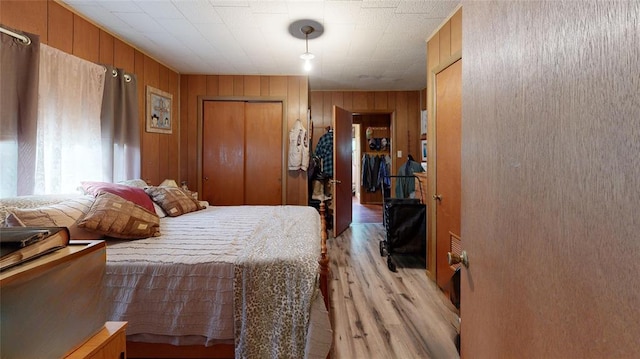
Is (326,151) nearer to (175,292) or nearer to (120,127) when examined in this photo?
(120,127)

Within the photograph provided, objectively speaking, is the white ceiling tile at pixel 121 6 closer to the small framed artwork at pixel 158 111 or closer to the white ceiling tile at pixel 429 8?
the small framed artwork at pixel 158 111

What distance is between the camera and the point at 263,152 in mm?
4152

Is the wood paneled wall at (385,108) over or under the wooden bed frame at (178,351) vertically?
over

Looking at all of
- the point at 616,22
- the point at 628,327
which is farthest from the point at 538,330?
the point at 616,22

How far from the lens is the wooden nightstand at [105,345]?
2.08ft

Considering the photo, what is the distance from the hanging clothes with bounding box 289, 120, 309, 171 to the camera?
4004 millimetres

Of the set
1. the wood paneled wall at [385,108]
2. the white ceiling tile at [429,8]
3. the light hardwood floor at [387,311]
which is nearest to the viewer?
the light hardwood floor at [387,311]

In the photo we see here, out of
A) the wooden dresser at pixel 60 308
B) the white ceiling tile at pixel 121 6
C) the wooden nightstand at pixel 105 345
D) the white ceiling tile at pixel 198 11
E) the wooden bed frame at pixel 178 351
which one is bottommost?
the wooden bed frame at pixel 178 351

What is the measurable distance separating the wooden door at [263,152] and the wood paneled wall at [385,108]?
3.89 ft

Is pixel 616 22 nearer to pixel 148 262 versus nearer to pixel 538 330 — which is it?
pixel 538 330

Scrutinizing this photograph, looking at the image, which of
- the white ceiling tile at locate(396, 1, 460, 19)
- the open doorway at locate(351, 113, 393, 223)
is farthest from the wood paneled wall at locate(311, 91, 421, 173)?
the white ceiling tile at locate(396, 1, 460, 19)

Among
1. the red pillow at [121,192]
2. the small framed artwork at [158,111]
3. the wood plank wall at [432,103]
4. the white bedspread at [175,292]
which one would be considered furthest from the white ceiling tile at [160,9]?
the wood plank wall at [432,103]

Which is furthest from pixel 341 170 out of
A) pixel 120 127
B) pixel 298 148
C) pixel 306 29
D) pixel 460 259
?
pixel 460 259

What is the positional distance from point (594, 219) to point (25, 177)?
2.84 metres
